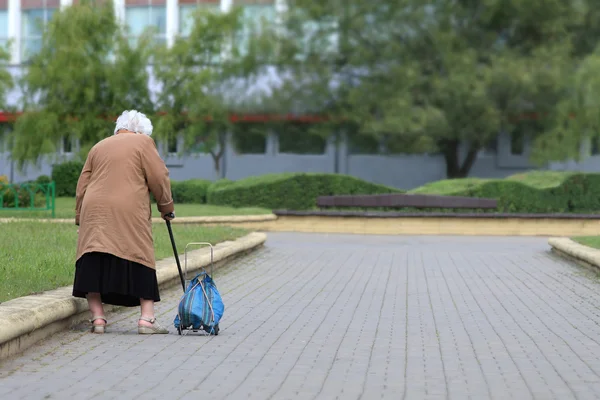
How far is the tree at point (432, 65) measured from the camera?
39.4m

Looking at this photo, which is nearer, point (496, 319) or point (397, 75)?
point (496, 319)

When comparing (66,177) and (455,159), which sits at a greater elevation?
(455,159)

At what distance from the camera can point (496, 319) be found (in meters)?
10.1

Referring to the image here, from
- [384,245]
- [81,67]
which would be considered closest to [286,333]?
[384,245]

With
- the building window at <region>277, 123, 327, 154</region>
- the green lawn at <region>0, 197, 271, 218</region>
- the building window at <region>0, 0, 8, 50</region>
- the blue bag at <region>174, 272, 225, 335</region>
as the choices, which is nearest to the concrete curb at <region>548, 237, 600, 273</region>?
the blue bag at <region>174, 272, 225, 335</region>

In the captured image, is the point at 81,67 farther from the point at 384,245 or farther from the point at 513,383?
the point at 513,383

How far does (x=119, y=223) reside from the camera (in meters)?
8.71

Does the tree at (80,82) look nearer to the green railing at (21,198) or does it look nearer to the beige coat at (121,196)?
the green railing at (21,198)

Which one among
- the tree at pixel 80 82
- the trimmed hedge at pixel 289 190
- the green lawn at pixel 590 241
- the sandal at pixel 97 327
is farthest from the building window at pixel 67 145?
the sandal at pixel 97 327

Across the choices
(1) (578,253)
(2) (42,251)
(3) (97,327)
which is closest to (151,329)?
(3) (97,327)

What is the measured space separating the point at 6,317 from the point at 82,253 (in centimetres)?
137

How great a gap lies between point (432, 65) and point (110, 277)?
110ft

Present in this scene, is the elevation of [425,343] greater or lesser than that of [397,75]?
lesser

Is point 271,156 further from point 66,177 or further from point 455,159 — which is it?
point 66,177
